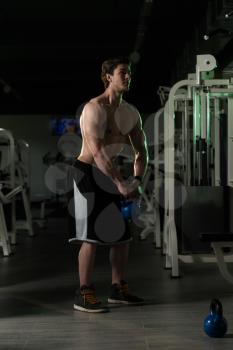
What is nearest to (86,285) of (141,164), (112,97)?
(141,164)

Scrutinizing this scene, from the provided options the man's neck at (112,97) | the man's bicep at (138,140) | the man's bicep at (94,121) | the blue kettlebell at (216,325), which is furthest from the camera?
the man's bicep at (138,140)

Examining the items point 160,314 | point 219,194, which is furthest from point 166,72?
point 160,314

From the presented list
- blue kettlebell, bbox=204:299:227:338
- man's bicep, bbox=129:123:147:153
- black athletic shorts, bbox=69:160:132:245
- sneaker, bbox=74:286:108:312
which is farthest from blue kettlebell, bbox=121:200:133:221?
blue kettlebell, bbox=204:299:227:338

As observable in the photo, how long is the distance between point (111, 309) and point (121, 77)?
1220 millimetres

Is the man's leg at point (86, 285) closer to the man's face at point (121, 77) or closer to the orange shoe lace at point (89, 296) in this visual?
the orange shoe lace at point (89, 296)

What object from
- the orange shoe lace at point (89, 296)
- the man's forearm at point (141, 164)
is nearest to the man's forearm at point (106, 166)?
the man's forearm at point (141, 164)

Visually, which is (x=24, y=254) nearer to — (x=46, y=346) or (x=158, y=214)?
(x=158, y=214)

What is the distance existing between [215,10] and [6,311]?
424 centimetres

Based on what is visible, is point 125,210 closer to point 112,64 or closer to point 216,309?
point 112,64

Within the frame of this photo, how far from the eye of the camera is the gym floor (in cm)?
250

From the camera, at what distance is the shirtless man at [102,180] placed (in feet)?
9.77

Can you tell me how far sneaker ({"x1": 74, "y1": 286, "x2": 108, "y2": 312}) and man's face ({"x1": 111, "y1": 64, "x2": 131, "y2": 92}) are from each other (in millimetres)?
1074

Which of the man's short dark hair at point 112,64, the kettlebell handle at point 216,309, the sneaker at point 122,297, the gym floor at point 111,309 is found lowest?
the gym floor at point 111,309

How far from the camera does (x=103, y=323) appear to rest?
2793mm
